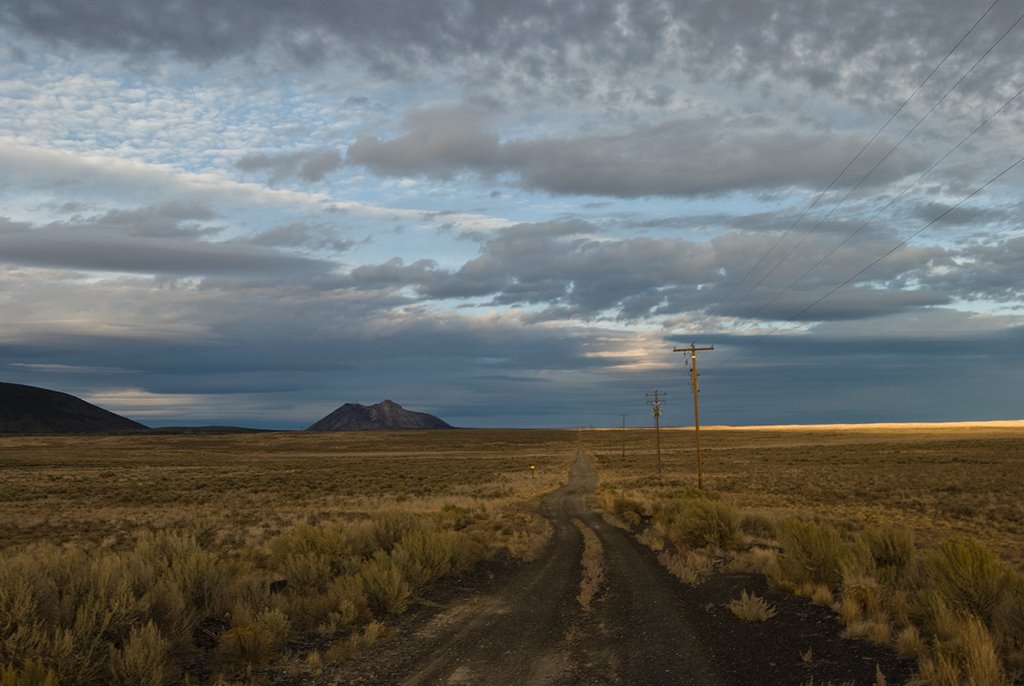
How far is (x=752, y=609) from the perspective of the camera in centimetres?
1094

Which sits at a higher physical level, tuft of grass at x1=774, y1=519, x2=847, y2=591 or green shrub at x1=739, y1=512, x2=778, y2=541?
tuft of grass at x1=774, y1=519, x2=847, y2=591

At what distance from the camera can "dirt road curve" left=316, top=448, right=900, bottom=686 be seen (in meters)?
8.67

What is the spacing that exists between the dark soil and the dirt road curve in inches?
0.7

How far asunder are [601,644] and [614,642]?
0.80 feet

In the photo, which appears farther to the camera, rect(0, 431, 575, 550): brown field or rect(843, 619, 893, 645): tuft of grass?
rect(0, 431, 575, 550): brown field

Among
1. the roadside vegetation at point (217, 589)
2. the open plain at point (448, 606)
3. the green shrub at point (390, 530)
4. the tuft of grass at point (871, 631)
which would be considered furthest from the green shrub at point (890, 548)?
the green shrub at point (390, 530)

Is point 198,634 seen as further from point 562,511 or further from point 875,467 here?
point 875,467

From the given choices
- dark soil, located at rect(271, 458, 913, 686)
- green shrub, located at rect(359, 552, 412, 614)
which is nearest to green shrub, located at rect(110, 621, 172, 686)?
dark soil, located at rect(271, 458, 913, 686)

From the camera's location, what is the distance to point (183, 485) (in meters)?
52.6

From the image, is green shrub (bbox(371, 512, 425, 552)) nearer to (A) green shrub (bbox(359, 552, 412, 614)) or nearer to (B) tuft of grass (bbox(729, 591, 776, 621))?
(A) green shrub (bbox(359, 552, 412, 614))

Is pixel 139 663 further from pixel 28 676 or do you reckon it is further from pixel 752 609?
pixel 752 609

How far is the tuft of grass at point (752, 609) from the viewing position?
1077 cm

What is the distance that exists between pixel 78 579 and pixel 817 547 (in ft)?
40.3

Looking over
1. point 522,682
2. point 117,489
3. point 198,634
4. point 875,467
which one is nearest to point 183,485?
point 117,489
